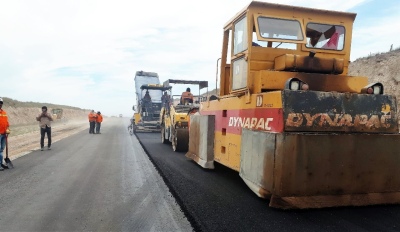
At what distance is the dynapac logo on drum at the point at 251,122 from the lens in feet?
14.5

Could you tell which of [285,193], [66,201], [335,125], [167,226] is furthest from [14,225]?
[335,125]

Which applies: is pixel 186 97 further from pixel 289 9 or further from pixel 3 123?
pixel 289 9

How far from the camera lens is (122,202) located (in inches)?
189

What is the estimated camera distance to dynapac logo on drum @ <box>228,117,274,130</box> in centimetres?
443

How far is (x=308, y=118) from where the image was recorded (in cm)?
418

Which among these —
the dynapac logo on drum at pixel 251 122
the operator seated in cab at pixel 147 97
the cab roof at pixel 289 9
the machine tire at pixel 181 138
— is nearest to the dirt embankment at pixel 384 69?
the machine tire at pixel 181 138

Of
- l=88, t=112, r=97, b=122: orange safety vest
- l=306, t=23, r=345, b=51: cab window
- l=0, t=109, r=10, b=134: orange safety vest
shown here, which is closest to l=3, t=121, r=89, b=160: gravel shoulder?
l=88, t=112, r=97, b=122: orange safety vest

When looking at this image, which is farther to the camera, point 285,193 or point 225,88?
point 225,88

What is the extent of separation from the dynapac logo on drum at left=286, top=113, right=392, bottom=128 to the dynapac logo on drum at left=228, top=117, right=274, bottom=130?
1.05 feet

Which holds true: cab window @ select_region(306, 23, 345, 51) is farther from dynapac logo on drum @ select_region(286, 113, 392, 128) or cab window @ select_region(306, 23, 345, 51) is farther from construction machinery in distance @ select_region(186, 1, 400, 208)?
dynapac logo on drum @ select_region(286, 113, 392, 128)

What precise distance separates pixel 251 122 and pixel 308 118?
35.6 inches

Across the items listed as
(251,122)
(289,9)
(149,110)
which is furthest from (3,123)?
(149,110)

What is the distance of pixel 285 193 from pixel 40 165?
613 cm

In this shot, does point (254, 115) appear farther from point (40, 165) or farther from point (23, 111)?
point (23, 111)
